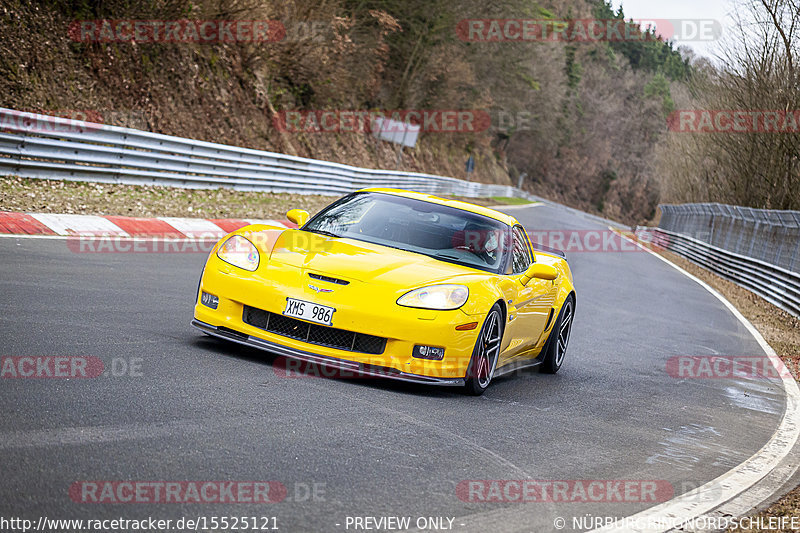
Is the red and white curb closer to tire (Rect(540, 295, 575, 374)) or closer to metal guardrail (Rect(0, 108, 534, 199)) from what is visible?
metal guardrail (Rect(0, 108, 534, 199))

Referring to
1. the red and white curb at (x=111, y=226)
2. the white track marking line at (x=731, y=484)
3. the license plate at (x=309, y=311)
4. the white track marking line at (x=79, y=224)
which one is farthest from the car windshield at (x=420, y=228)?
the white track marking line at (x=79, y=224)

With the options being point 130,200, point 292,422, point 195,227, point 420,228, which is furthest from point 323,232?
point 130,200

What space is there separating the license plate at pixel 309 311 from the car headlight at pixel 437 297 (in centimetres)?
47

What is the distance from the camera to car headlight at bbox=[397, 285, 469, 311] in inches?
259

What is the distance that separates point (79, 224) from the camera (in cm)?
1270

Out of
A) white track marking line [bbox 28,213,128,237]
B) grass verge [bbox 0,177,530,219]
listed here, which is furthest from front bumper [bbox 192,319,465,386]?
grass verge [bbox 0,177,530,219]

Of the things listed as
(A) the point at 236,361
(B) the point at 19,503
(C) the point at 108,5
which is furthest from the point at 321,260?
(C) the point at 108,5

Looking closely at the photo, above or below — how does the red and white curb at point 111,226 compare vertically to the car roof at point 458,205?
below

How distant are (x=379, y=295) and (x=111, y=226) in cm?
769

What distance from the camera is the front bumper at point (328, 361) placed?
21.0 feet

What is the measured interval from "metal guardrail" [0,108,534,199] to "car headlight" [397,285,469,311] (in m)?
9.52

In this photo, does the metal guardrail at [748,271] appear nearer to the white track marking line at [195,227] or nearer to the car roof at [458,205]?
the white track marking line at [195,227]

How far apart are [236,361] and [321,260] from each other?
90 cm

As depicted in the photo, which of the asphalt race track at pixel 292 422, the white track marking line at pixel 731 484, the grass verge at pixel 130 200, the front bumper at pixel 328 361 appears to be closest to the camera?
the asphalt race track at pixel 292 422
